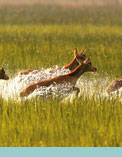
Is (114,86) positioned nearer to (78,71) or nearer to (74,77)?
(78,71)

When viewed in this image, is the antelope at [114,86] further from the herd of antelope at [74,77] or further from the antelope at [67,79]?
the antelope at [67,79]

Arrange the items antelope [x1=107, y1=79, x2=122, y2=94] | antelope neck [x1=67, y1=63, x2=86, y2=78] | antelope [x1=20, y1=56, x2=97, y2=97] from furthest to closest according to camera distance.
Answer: antelope [x1=107, y1=79, x2=122, y2=94] < antelope neck [x1=67, y1=63, x2=86, y2=78] < antelope [x1=20, y1=56, x2=97, y2=97]

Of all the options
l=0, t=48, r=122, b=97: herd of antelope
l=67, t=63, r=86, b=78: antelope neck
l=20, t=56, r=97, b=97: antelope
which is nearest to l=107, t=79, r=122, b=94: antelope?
l=0, t=48, r=122, b=97: herd of antelope

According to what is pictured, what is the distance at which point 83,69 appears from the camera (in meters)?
11.3

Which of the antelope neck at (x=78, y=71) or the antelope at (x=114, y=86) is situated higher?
the antelope neck at (x=78, y=71)

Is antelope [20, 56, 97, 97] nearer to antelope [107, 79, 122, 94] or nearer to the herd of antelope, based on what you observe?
the herd of antelope

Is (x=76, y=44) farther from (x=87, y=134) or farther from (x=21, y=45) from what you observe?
(x=87, y=134)

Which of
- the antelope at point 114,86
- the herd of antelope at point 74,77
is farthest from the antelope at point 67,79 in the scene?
the antelope at point 114,86

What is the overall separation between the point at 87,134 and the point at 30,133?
99 centimetres

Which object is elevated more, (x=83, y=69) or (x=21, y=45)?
(x=21, y=45)

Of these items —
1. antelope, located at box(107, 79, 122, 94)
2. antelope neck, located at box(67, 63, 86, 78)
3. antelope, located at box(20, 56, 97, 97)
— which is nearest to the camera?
antelope, located at box(20, 56, 97, 97)

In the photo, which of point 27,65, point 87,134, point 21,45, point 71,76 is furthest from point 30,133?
point 21,45

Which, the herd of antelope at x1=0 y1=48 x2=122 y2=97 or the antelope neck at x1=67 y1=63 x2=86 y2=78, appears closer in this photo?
the herd of antelope at x1=0 y1=48 x2=122 y2=97

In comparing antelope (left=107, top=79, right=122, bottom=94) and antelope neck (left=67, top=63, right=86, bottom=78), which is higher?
antelope neck (left=67, top=63, right=86, bottom=78)
